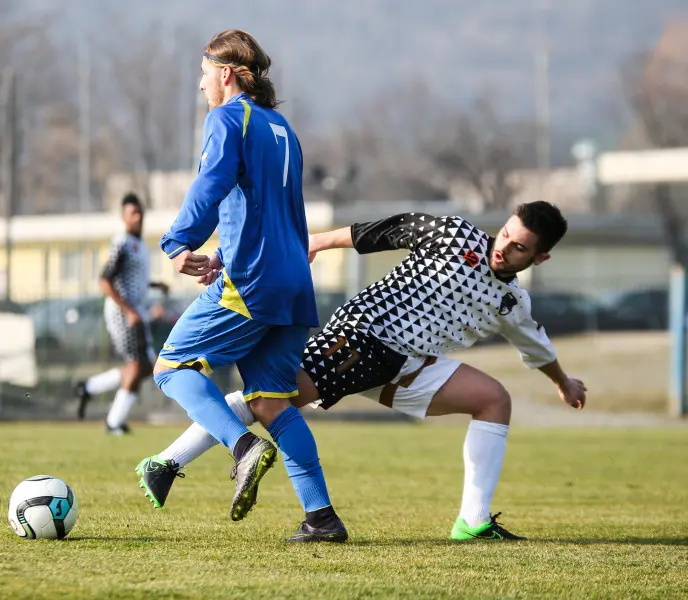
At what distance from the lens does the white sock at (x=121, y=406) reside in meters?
12.7

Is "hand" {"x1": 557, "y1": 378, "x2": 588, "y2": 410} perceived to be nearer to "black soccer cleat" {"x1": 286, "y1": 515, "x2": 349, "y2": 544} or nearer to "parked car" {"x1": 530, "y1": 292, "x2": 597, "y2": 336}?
"black soccer cleat" {"x1": 286, "y1": 515, "x2": 349, "y2": 544}

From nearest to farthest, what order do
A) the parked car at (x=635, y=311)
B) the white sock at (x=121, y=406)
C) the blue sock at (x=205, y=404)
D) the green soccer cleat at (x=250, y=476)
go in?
the green soccer cleat at (x=250, y=476), the blue sock at (x=205, y=404), the white sock at (x=121, y=406), the parked car at (x=635, y=311)

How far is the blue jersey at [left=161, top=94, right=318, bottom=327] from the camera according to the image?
519 cm

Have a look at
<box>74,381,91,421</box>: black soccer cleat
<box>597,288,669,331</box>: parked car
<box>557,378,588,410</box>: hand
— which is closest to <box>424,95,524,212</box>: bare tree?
<box>597,288,669,331</box>: parked car

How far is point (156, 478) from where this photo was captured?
5.44m

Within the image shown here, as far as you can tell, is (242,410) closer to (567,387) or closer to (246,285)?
(246,285)

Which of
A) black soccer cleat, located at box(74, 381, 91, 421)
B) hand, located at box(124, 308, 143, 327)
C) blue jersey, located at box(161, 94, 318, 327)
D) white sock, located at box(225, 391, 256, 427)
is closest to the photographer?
blue jersey, located at box(161, 94, 318, 327)

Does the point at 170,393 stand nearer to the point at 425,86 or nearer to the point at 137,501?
the point at 137,501

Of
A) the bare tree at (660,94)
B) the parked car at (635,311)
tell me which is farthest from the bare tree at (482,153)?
the parked car at (635,311)

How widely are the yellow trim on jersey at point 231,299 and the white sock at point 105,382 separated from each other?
7817 mm

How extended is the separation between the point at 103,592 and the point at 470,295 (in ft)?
7.93

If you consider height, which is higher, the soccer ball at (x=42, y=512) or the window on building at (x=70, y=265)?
the soccer ball at (x=42, y=512)

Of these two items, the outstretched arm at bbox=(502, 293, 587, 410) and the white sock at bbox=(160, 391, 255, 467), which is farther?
the outstretched arm at bbox=(502, 293, 587, 410)

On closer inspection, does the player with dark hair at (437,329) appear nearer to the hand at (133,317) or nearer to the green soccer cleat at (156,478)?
the green soccer cleat at (156,478)
